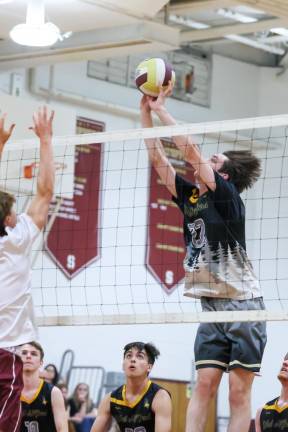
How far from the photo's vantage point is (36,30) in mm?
10203

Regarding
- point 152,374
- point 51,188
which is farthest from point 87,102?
point 51,188

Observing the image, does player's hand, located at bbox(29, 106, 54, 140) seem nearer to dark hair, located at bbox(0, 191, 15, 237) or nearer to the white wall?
dark hair, located at bbox(0, 191, 15, 237)

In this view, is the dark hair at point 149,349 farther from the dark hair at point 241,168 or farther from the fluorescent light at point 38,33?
the fluorescent light at point 38,33

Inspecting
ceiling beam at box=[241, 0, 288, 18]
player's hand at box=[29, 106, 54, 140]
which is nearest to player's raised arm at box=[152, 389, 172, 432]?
player's hand at box=[29, 106, 54, 140]

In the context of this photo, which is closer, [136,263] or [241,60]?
[136,263]

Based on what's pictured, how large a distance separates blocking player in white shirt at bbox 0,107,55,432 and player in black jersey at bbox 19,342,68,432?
2.40 meters

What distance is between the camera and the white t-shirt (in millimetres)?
6840

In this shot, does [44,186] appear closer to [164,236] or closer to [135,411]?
[135,411]

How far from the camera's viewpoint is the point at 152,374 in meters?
16.7

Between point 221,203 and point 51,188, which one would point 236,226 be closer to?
point 221,203

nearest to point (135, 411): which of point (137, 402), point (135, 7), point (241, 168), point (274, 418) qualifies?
point (137, 402)

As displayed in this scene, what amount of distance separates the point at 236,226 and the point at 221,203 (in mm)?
218

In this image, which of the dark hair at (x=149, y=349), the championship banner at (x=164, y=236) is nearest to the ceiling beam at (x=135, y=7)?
the dark hair at (x=149, y=349)

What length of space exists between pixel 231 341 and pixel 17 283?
5.93 feet
